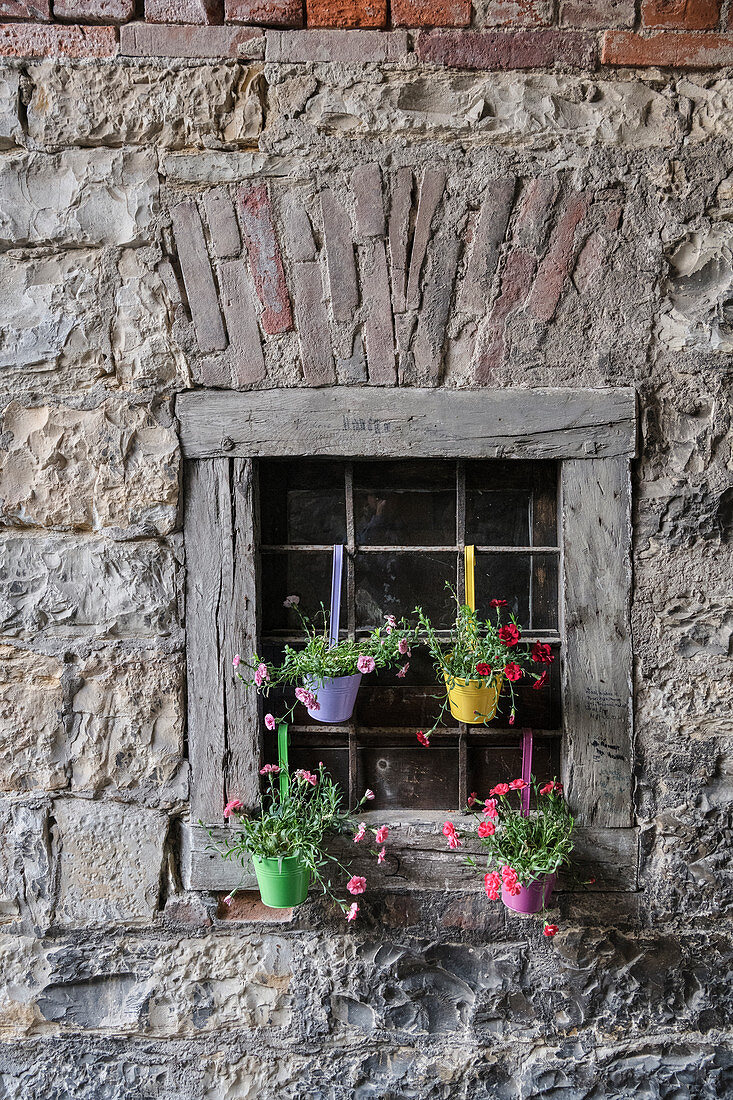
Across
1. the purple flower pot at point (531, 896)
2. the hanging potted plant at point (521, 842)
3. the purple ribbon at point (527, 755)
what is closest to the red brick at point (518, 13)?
the purple ribbon at point (527, 755)

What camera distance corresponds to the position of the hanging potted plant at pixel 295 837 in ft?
6.34

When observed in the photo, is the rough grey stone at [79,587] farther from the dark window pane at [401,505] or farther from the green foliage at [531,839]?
the green foliage at [531,839]

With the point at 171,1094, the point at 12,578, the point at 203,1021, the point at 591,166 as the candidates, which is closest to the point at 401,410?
the point at 591,166

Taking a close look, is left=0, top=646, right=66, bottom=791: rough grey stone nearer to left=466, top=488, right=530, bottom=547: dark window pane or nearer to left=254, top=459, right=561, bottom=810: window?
left=254, top=459, right=561, bottom=810: window

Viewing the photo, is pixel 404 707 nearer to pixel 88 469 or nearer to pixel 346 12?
pixel 88 469

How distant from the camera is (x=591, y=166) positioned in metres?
1.98

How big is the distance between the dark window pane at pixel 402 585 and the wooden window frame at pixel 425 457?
12.4 inches

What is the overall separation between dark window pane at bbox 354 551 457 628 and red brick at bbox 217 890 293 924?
0.87m

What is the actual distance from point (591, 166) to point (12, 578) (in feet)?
6.64

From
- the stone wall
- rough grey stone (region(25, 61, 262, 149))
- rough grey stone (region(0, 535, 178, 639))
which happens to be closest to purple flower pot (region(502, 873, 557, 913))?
the stone wall

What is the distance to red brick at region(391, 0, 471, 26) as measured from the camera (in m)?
1.97

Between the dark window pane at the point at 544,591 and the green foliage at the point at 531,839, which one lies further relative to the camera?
the dark window pane at the point at 544,591

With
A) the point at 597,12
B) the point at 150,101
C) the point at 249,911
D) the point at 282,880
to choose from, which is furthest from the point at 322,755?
the point at 597,12

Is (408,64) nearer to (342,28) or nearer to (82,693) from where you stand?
(342,28)
